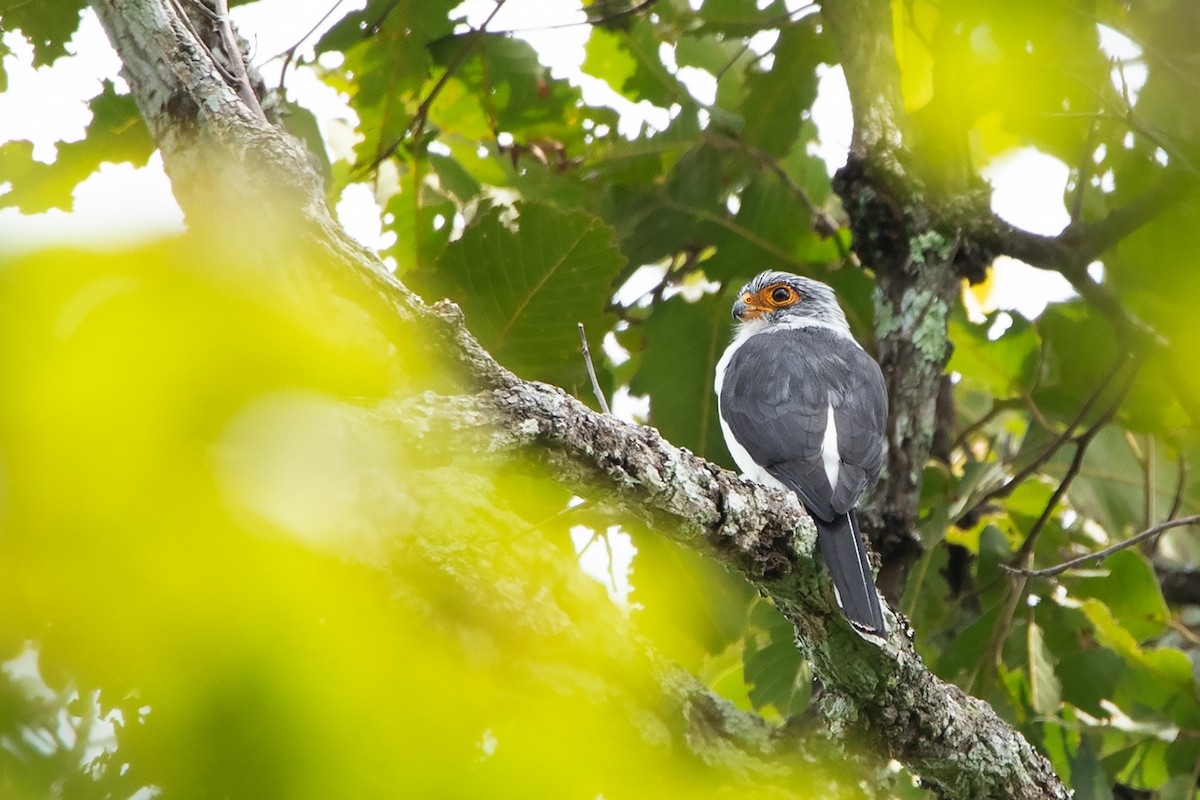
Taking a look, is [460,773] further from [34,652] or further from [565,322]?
[565,322]

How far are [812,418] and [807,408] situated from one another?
4.0 inches

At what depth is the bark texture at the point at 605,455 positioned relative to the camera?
77.2 inches

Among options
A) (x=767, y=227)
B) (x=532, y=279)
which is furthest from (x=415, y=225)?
(x=767, y=227)

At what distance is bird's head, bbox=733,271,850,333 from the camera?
596cm

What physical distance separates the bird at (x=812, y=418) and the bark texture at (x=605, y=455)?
0.68ft

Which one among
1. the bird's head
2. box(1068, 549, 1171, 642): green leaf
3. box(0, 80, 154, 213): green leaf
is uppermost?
box(0, 80, 154, 213): green leaf

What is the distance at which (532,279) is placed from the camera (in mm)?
3799

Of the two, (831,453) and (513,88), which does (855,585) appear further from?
(513,88)

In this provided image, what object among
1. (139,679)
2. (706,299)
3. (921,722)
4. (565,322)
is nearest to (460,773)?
(139,679)

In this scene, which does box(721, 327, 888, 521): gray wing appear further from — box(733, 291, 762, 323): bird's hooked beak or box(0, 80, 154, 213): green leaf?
box(0, 80, 154, 213): green leaf

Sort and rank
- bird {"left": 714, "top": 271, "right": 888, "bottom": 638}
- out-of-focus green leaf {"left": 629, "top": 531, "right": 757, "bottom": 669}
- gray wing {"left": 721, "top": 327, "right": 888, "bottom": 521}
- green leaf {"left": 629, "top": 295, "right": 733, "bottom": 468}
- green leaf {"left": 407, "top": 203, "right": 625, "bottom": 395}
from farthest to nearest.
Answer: green leaf {"left": 629, "top": 295, "right": 733, "bottom": 468} < out-of-focus green leaf {"left": 629, "top": 531, "right": 757, "bottom": 669} < gray wing {"left": 721, "top": 327, "right": 888, "bottom": 521} < green leaf {"left": 407, "top": 203, "right": 625, "bottom": 395} < bird {"left": 714, "top": 271, "right": 888, "bottom": 638}

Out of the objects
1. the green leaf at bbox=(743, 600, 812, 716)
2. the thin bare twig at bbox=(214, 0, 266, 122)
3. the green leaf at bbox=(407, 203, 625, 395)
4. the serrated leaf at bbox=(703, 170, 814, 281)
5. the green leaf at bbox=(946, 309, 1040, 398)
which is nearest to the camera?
the thin bare twig at bbox=(214, 0, 266, 122)

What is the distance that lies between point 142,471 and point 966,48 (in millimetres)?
1230

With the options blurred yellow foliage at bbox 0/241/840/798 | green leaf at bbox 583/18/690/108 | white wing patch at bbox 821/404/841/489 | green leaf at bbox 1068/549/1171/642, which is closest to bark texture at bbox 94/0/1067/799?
blurred yellow foliage at bbox 0/241/840/798
